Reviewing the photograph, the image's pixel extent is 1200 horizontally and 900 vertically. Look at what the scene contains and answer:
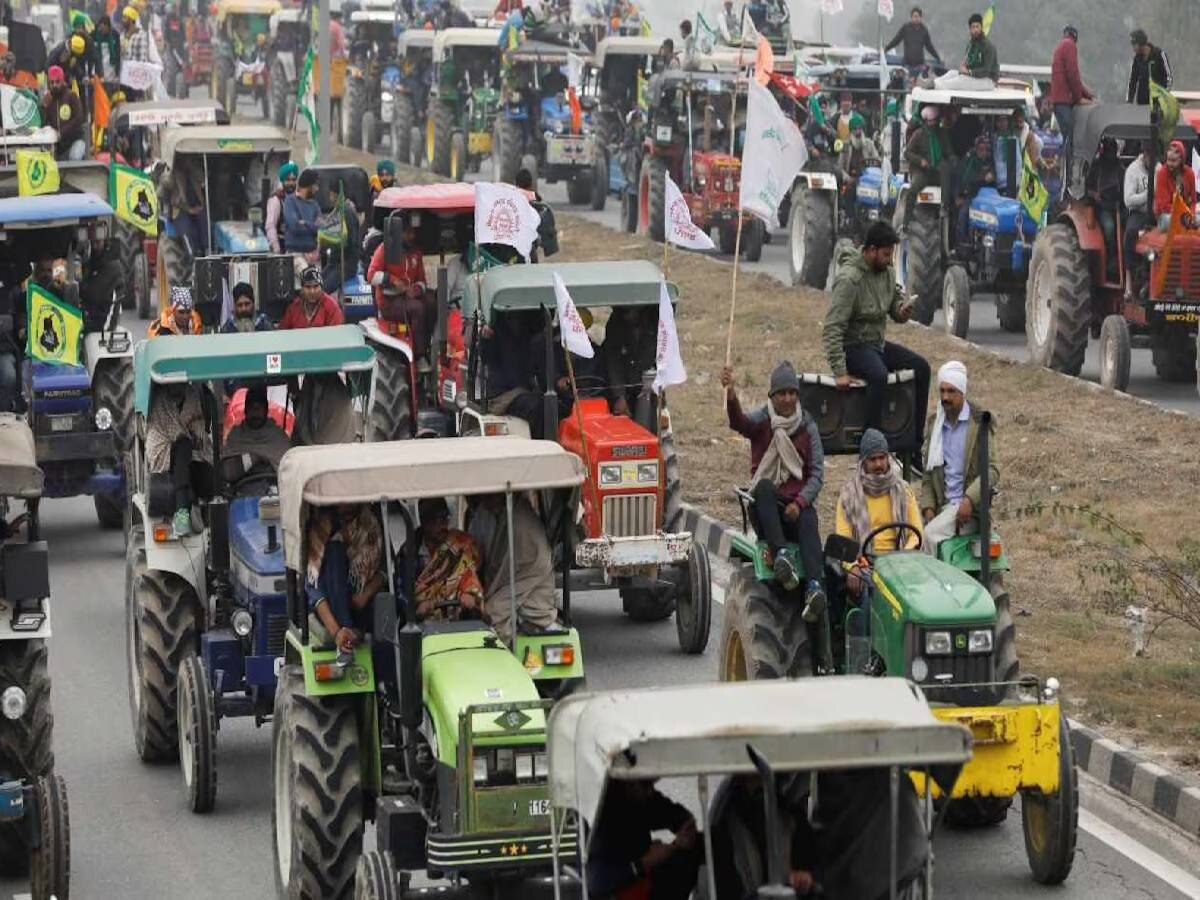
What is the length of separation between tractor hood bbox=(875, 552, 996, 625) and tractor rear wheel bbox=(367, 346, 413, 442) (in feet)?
29.7

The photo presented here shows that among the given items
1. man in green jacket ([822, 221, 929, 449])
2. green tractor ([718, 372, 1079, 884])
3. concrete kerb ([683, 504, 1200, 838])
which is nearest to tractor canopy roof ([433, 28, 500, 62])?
man in green jacket ([822, 221, 929, 449])

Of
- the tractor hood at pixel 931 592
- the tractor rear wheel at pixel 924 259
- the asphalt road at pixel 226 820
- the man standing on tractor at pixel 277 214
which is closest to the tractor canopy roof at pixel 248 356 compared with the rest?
the asphalt road at pixel 226 820

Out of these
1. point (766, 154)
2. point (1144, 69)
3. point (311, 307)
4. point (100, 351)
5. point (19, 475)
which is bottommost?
point (100, 351)

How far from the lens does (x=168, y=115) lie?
103 feet

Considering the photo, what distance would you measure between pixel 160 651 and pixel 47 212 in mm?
6777

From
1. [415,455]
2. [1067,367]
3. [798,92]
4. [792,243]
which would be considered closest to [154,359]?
[415,455]

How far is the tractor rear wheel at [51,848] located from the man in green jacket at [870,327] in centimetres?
Answer: 473

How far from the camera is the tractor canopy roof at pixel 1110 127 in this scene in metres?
23.7

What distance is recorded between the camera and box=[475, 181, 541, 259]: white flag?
774 inches

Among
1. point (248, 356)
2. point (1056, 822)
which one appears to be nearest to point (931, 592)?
point (1056, 822)

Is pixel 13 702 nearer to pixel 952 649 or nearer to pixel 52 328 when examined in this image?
pixel 952 649

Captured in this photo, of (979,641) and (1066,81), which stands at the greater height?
(1066,81)

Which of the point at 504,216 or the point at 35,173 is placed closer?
the point at 504,216

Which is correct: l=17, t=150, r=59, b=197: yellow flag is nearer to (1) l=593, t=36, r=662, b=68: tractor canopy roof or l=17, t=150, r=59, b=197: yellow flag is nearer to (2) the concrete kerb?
(2) the concrete kerb
